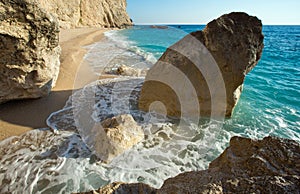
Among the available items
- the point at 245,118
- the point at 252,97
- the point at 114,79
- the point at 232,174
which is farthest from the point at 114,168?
the point at 252,97

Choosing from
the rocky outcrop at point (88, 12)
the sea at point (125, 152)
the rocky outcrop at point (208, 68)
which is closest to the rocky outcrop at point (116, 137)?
the sea at point (125, 152)

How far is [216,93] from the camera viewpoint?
12.6 feet

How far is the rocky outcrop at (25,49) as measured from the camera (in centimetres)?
303

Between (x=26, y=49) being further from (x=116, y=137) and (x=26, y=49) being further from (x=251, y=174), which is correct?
(x=251, y=174)

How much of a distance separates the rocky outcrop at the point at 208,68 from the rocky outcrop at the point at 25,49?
2.41 metres

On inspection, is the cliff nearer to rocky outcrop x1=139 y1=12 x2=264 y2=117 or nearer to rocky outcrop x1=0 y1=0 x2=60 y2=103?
rocky outcrop x1=0 y1=0 x2=60 y2=103

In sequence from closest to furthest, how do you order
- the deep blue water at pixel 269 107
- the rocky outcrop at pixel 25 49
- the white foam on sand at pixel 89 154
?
the white foam on sand at pixel 89 154 < the rocky outcrop at pixel 25 49 < the deep blue water at pixel 269 107

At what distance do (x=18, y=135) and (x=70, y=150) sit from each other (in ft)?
3.65

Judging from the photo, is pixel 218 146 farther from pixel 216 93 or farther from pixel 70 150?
pixel 70 150

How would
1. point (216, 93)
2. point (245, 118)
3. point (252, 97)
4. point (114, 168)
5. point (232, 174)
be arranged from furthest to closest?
point (252, 97)
point (245, 118)
point (216, 93)
point (114, 168)
point (232, 174)

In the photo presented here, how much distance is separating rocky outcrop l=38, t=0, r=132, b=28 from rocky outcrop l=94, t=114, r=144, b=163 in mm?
12576

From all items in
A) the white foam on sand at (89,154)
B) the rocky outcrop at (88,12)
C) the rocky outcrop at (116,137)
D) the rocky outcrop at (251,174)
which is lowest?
the white foam on sand at (89,154)

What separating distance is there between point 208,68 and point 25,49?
3.80 meters

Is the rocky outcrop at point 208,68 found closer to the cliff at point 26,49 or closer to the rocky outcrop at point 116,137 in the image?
the rocky outcrop at point 116,137
